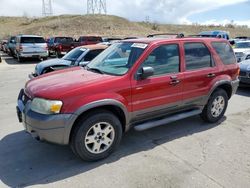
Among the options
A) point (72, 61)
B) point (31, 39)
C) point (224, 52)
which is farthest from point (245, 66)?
point (31, 39)

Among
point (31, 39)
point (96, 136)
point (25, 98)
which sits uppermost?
point (31, 39)

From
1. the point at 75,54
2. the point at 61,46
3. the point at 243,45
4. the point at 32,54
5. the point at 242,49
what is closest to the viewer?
the point at 75,54

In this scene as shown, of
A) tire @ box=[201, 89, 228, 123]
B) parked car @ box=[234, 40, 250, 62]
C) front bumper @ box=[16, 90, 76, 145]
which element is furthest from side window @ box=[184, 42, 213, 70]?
parked car @ box=[234, 40, 250, 62]

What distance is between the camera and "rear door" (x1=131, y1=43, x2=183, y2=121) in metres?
4.10

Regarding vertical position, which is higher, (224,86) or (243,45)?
(243,45)

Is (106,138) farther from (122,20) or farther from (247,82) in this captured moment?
(122,20)

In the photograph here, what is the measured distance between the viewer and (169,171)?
3.60 m

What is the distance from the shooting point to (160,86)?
428cm

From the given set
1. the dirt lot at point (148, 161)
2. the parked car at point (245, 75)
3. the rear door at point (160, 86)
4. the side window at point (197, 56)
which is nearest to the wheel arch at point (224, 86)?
the side window at point (197, 56)

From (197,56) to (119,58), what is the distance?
1.50 metres

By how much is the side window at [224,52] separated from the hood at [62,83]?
2.52 meters

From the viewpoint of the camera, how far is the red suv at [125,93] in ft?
11.5

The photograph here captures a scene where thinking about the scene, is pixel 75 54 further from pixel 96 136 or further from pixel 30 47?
pixel 30 47

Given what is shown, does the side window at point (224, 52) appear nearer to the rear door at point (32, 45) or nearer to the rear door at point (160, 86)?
the rear door at point (160, 86)
